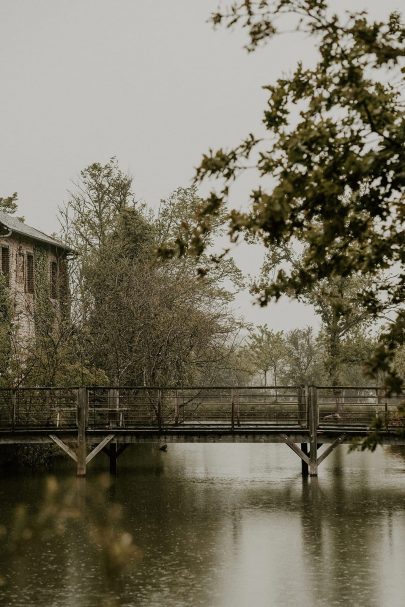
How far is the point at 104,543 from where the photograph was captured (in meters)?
18.2

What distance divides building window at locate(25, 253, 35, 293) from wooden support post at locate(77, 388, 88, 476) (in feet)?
48.6

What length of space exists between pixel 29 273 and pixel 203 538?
2507 cm

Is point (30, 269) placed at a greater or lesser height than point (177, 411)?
greater

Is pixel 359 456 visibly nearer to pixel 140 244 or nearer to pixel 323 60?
pixel 140 244

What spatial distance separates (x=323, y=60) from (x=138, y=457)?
28.1m

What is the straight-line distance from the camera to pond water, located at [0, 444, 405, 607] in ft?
46.2

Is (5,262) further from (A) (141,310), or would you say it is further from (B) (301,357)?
(B) (301,357)

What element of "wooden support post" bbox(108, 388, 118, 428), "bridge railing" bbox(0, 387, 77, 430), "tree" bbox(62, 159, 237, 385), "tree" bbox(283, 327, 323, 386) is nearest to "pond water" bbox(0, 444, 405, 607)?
"bridge railing" bbox(0, 387, 77, 430)

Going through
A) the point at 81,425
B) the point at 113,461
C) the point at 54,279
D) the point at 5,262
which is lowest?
the point at 113,461

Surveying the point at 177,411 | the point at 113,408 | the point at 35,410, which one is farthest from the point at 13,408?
the point at 177,411

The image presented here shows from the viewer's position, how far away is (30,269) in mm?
42156

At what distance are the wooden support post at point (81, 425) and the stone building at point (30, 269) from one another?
32.9ft

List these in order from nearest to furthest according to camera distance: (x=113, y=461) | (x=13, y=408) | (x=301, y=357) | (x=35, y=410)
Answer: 1. (x=13, y=408)
2. (x=113, y=461)
3. (x=35, y=410)
4. (x=301, y=357)

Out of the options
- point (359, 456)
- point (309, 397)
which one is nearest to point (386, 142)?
point (309, 397)
